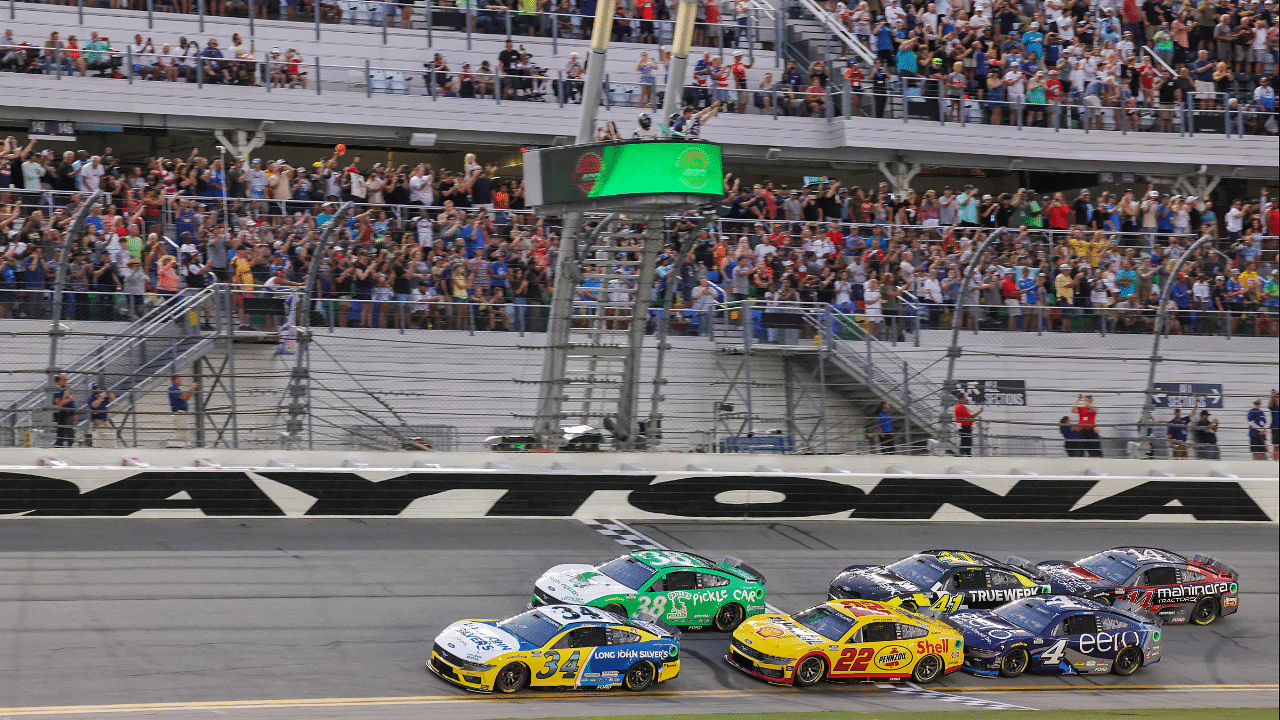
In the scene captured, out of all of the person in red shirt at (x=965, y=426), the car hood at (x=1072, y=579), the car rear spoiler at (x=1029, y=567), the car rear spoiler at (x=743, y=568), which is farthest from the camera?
the person in red shirt at (x=965, y=426)

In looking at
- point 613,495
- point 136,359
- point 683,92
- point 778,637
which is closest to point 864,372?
point 613,495

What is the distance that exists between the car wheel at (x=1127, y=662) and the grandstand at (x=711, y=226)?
628 centimetres

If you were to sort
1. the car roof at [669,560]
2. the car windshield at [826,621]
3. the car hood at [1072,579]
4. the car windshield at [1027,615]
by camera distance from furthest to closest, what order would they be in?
the car hood at [1072,579] < the car roof at [669,560] < the car windshield at [1027,615] < the car windshield at [826,621]

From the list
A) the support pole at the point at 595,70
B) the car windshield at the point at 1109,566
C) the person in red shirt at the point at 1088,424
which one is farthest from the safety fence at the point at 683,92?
the car windshield at the point at 1109,566

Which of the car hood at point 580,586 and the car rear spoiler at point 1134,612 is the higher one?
the car hood at point 580,586

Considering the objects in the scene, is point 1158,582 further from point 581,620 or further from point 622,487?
point 581,620

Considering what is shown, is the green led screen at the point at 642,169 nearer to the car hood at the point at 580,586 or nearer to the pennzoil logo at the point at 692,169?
the pennzoil logo at the point at 692,169

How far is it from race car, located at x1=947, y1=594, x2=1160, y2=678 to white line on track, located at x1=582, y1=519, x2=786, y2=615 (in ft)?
14.7

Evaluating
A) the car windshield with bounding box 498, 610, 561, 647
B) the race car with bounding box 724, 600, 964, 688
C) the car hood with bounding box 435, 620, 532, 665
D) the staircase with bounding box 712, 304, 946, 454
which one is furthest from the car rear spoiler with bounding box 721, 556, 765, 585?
the staircase with bounding box 712, 304, 946, 454

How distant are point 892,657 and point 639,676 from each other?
2.90 m

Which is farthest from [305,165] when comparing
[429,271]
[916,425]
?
[916,425]

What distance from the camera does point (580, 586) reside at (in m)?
17.7

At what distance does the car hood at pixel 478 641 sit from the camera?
49.9ft

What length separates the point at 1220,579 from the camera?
2031cm
